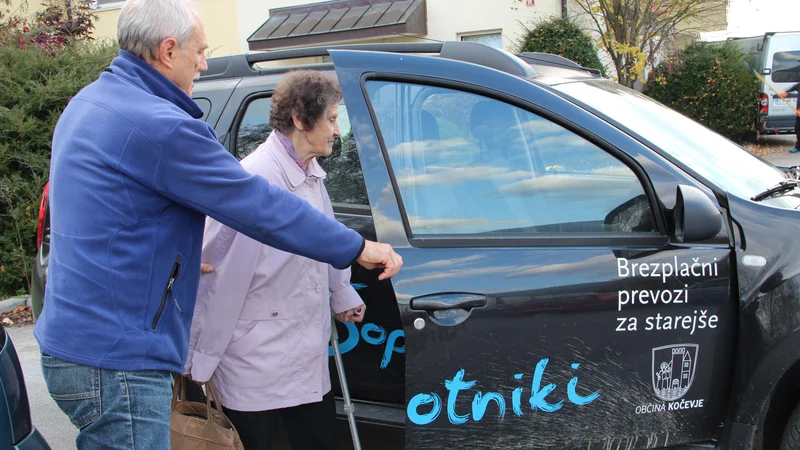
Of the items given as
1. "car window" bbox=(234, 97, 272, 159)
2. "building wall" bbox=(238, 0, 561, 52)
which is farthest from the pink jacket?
"building wall" bbox=(238, 0, 561, 52)

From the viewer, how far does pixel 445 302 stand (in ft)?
7.63

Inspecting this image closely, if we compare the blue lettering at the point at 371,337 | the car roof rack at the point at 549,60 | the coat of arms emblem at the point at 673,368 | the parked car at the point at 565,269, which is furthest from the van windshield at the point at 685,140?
the blue lettering at the point at 371,337

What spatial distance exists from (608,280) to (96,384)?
1515 millimetres

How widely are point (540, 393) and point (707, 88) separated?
40.7ft

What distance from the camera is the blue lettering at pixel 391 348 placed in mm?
2721

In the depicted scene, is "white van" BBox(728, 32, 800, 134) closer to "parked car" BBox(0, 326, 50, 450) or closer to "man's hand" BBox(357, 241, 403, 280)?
"man's hand" BBox(357, 241, 403, 280)

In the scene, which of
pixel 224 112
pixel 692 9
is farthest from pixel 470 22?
pixel 224 112

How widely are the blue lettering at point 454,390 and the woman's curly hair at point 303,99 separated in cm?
93

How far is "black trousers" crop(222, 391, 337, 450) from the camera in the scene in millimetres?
2400

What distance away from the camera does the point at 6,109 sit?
5.87 metres

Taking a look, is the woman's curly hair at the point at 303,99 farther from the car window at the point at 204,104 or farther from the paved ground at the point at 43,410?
the paved ground at the point at 43,410

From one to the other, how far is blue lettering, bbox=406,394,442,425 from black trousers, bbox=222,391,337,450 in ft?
1.14

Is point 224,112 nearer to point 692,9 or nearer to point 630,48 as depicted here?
point 630,48

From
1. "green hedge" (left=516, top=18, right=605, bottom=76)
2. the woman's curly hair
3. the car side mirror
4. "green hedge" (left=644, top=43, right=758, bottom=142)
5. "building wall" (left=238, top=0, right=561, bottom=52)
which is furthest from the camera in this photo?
"green hedge" (left=644, top=43, right=758, bottom=142)
